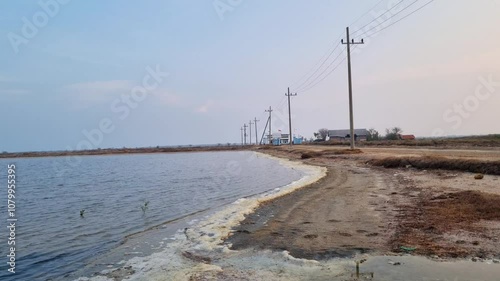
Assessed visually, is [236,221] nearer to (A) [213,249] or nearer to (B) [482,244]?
(A) [213,249]

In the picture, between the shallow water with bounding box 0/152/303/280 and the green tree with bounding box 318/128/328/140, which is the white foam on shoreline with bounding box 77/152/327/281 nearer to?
the shallow water with bounding box 0/152/303/280

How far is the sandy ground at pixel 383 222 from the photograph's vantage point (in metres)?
7.65

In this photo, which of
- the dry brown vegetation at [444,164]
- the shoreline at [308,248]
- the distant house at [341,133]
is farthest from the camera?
the distant house at [341,133]

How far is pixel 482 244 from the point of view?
7441 millimetres

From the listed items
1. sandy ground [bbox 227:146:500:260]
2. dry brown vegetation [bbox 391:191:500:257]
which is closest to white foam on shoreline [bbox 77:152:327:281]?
sandy ground [bbox 227:146:500:260]

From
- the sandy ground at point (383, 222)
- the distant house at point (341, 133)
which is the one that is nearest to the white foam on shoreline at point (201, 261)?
the sandy ground at point (383, 222)

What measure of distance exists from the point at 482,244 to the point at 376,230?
7.50 ft

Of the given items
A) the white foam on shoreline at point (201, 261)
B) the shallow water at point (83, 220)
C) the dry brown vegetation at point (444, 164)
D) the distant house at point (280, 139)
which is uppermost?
the distant house at point (280, 139)

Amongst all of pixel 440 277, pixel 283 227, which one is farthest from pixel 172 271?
pixel 440 277

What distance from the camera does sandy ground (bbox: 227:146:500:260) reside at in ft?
25.1

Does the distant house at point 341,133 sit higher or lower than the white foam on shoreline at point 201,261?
higher

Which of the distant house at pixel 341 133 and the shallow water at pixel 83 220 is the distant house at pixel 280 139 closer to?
the distant house at pixel 341 133

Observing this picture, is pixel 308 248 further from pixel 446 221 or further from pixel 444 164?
pixel 444 164

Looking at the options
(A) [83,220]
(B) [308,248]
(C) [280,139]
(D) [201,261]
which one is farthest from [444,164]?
(C) [280,139]
